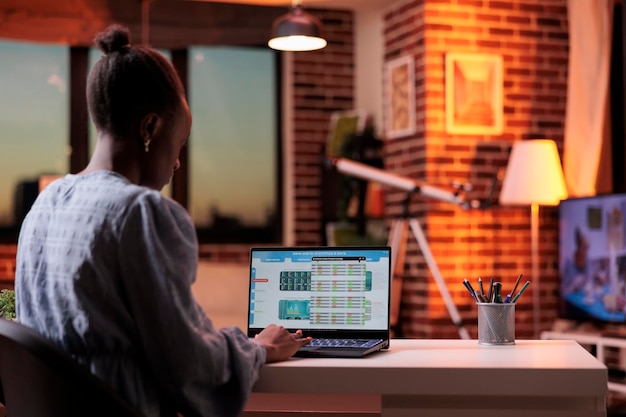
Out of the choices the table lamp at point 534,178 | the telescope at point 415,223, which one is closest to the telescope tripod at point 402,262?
the telescope at point 415,223

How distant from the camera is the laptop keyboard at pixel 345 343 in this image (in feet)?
6.85

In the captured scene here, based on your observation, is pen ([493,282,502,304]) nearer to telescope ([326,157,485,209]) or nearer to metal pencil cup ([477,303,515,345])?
metal pencil cup ([477,303,515,345])

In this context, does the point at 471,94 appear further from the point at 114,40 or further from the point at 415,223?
the point at 114,40

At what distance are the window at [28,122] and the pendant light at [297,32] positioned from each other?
2.41 m

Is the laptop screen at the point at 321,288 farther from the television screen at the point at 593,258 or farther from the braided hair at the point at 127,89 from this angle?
the television screen at the point at 593,258

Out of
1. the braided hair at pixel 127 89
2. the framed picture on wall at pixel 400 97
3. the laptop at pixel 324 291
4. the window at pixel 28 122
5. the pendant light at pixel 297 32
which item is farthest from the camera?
the window at pixel 28 122

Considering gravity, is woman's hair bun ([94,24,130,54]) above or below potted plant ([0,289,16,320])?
above

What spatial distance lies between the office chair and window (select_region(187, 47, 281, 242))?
595 cm

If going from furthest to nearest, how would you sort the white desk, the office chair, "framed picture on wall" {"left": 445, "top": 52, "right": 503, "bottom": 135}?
"framed picture on wall" {"left": 445, "top": 52, "right": 503, "bottom": 135}, the white desk, the office chair

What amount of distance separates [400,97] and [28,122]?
9.31 ft

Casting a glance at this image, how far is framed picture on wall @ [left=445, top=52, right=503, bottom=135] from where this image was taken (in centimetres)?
601

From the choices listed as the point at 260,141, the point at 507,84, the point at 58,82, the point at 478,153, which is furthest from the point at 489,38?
the point at 58,82

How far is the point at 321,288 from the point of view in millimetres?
2225

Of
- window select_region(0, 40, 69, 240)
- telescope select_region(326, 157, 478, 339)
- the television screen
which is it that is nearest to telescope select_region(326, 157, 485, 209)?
Answer: telescope select_region(326, 157, 478, 339)
